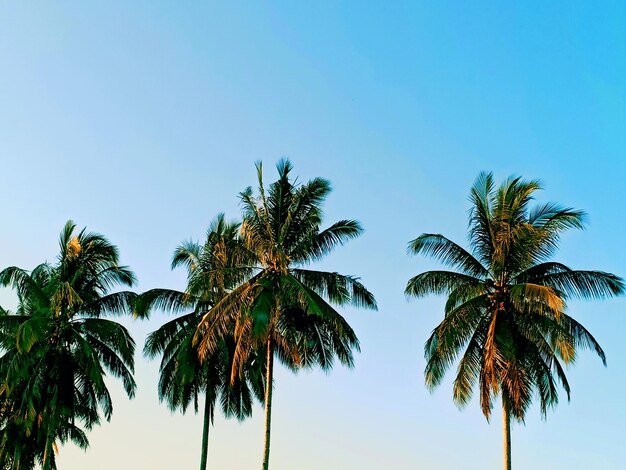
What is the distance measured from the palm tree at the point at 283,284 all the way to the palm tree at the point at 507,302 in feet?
9.74

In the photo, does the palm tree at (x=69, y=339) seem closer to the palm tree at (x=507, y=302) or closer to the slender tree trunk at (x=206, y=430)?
the slender tree trunk at (x=206, y=430)

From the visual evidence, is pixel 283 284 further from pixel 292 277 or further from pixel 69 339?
pixel 69 339

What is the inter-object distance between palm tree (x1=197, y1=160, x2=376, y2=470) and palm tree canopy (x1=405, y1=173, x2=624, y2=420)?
3039 millimetres

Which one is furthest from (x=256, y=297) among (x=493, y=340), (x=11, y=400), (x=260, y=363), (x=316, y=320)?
(x=11, y=400)

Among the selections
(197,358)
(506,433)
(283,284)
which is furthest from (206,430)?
(506,433)

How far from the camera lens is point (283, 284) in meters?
28.9

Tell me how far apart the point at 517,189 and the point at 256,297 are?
10.2 meters

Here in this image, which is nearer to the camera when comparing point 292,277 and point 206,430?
point 292,277

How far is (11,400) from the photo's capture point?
39.8 metres

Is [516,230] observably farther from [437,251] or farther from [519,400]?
[519,400]

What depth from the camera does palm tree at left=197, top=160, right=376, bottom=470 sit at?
96.1ft

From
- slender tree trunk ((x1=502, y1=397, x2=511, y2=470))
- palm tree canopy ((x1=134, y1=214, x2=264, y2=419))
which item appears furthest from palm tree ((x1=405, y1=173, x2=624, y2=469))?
palm tree canopy ((x1=134, y1=214, x2=264, y2=419))

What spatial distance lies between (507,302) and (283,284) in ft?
26.3

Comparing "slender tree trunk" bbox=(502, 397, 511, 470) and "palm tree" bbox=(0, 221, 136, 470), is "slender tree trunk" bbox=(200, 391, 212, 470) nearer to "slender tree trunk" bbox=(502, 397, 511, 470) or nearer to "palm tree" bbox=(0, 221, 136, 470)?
"palm tree" bbox=(0, 221, 136, 470)
